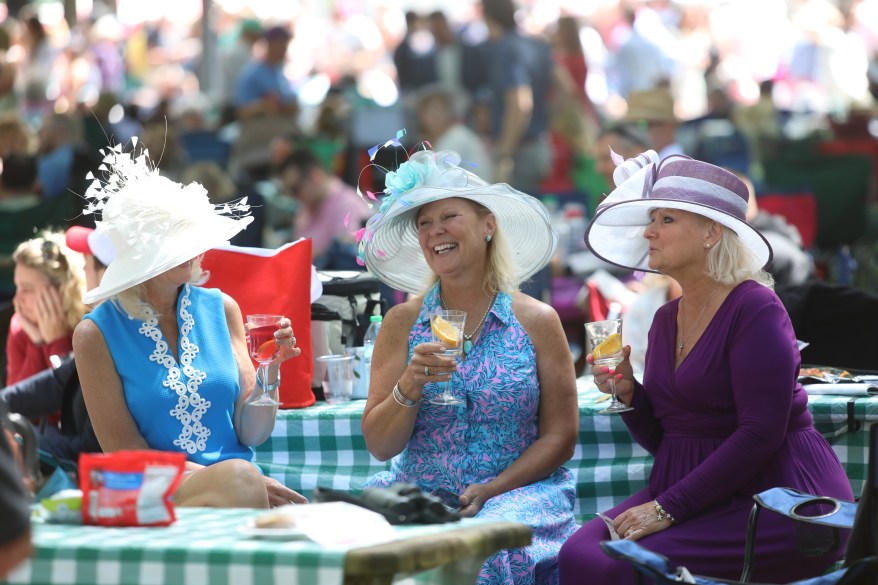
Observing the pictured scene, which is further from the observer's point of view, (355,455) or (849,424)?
(355,455)

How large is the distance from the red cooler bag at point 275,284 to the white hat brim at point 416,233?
0.43 m

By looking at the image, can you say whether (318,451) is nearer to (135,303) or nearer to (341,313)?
(341,313)

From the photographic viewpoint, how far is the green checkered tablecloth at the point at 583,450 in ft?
14.3

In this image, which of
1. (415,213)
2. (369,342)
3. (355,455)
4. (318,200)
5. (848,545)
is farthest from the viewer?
(318,200)

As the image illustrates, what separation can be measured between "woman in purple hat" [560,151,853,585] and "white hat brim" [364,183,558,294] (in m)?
0.41

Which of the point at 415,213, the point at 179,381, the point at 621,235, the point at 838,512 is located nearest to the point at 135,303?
the point at 179,381

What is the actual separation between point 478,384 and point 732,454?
87cm

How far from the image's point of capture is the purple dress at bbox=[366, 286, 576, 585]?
407 cm

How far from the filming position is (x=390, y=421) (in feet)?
13.1

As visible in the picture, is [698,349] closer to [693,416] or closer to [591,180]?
[693,416]

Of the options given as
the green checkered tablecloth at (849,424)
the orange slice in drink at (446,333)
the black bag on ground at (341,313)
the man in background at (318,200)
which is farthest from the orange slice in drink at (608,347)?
the man in background at (318,200)

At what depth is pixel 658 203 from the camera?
3912mm

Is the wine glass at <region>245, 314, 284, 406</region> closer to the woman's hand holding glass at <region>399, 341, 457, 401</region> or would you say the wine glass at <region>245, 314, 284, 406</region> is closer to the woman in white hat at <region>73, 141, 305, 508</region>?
the woman in white hat at <region>73, 141, 305, 508</region>

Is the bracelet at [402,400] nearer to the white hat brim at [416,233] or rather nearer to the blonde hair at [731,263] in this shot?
the white hat brim at [416,233]
